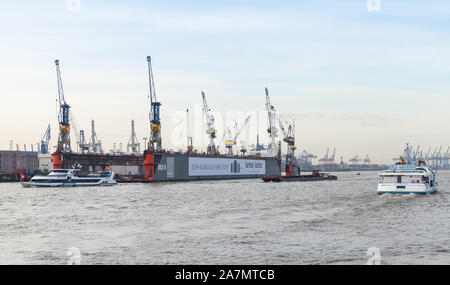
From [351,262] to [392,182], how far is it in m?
51.5

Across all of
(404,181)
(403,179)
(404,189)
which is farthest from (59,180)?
(404,189)

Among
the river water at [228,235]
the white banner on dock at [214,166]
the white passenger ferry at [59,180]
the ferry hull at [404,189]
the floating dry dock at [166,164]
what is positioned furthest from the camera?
the white banner on dock at [214,166]

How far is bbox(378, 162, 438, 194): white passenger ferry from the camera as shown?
72188 mm

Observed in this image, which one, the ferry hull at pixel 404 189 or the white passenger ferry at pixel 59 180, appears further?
the white passenger ferry at pixel 59 180

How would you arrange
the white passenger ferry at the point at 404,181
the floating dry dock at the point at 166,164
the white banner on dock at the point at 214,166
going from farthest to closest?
the white banner on dock at the point at 214,166
the floating dry dock at the point at 166,164
the white passenger ferry at the point at 404,181

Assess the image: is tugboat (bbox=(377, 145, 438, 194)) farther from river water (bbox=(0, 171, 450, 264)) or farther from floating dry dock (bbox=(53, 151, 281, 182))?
floating dry dock (bbox=(53, 151, 281, 182))

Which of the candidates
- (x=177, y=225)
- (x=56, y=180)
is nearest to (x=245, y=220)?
(x=177, y=225)

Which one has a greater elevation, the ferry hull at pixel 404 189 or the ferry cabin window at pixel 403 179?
the ferry cabin window at pixel 403 179

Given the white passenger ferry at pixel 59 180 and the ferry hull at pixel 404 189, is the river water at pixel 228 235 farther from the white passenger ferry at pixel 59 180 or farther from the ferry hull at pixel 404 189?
the white passenger ferry at pixel 59 180

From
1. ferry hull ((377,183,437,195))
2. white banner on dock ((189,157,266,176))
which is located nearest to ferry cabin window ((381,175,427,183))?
ferry hull ((377,183,437,195))

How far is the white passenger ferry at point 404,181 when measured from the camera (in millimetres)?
72188

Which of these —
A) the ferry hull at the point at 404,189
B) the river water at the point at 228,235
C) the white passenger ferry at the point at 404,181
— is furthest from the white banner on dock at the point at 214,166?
the river water at the point at 228,235
